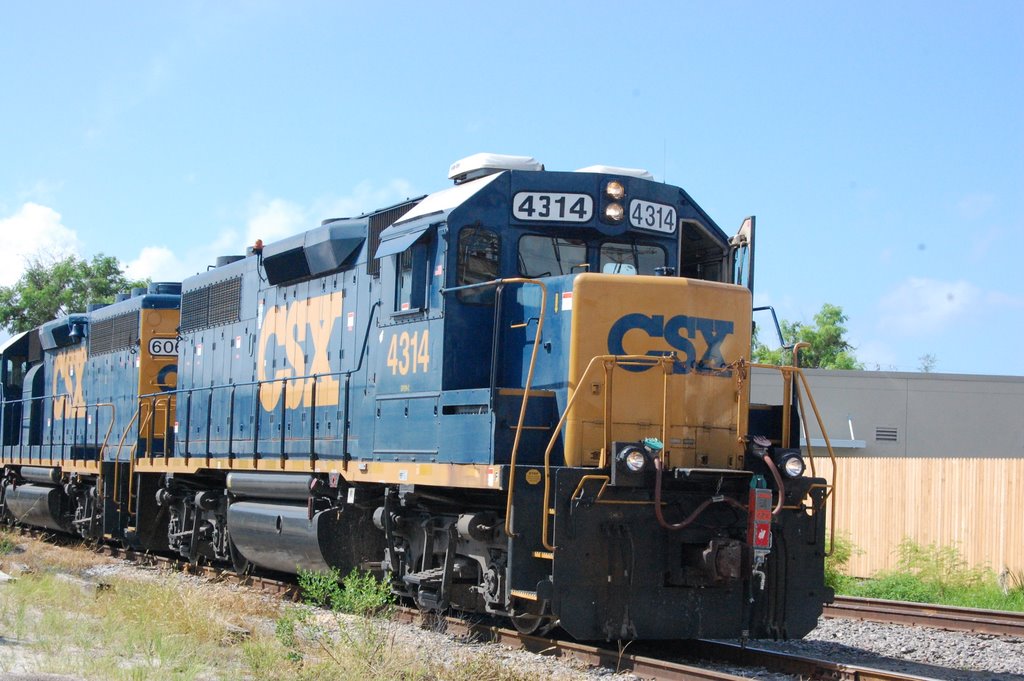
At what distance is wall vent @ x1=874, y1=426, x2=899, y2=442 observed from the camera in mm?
28016

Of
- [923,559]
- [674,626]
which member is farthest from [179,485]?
[923,559]

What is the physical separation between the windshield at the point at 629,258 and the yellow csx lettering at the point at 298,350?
288 cm

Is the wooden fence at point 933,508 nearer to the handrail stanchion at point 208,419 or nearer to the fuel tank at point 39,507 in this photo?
the handrail stanchion at point 208,419

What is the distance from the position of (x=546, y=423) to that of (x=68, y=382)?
12.4m

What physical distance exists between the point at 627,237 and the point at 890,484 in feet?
26.1

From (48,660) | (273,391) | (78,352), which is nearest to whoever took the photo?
(48,660)

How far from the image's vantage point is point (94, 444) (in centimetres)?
1625

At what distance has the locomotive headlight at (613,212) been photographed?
850 centimetres

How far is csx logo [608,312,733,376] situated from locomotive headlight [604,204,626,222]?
3.01ft

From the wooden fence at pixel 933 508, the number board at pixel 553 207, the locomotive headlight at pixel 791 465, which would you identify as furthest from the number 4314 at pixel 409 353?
the wooden fence at pixel 933 508

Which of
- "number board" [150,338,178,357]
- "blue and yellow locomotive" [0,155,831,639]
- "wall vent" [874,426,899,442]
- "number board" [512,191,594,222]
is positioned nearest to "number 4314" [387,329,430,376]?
"blue and yellow locomotive" [0,155,831,639]

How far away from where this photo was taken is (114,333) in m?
16.2

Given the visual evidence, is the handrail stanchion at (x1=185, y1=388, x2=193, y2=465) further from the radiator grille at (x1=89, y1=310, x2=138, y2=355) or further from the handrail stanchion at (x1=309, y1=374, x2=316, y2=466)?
the handrail stanchion at (x1=309, y1=374, x2=316, y2=466)

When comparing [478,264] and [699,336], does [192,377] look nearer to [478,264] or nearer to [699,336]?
[478,264]
